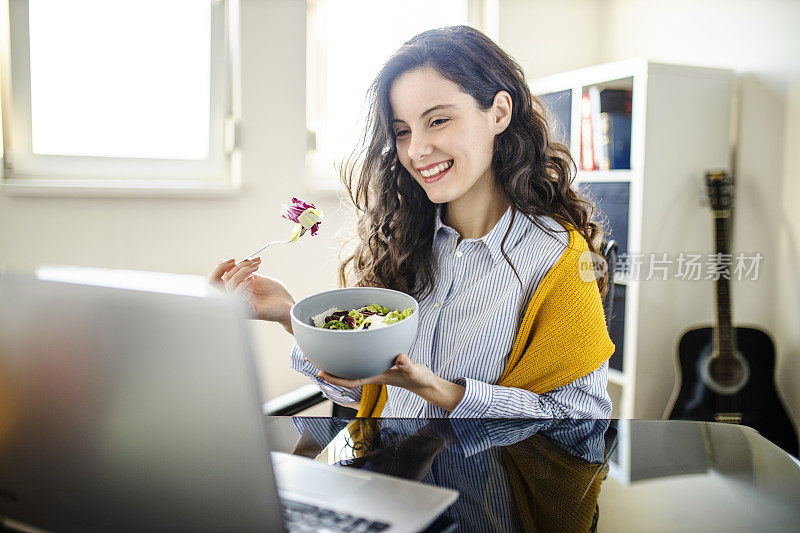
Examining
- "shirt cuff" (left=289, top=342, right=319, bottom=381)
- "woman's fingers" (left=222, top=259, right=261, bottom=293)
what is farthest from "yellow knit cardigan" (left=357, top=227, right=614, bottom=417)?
"woman's fingers" (left=222, top=259, right=261, bottom=293)

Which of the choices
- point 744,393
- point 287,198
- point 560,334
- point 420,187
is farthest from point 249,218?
point 744,393


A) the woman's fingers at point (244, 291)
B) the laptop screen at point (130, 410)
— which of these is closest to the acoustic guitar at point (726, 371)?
the woman's fingers at point (244, 291)

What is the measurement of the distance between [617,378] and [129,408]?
2.34 m

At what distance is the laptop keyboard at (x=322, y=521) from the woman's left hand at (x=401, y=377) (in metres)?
0.27

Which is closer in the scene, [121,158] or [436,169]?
[436,169]

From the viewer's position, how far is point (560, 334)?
110cm

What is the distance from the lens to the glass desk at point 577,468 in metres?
0.61

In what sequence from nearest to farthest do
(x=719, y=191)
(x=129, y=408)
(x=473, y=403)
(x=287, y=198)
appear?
(x=129, y=408) → (x=473, y=403) → (x=719, y=191) → (x=287, y=198)

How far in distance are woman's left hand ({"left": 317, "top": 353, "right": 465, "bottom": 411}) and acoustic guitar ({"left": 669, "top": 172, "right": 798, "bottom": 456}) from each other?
150 centimetres

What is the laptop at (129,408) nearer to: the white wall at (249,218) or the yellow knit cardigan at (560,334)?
the yellow knit cardigan at (560,334)

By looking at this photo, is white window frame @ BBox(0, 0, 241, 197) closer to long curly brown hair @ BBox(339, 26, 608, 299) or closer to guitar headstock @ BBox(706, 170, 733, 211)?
long curly brown hair @ BBox(339, 26, 608, 299)

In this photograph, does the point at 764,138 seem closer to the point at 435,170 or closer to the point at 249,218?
the point at 435,170

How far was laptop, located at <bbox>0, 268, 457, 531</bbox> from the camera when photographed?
1.41ft

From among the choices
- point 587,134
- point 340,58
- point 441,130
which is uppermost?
point 340,58
